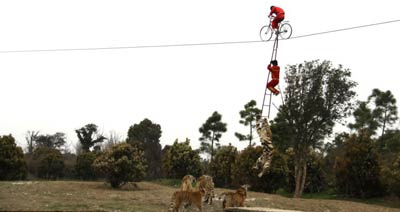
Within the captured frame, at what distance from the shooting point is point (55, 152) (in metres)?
37.8

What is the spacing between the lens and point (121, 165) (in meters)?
24.9

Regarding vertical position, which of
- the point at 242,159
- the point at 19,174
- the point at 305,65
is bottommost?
the point at 19,174

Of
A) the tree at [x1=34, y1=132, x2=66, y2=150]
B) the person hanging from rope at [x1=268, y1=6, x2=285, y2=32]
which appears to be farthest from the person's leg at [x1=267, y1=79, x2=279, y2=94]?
the tree at [x1=34, y1=132, x2=66, y2=150]

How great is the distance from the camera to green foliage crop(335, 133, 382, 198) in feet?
90.1

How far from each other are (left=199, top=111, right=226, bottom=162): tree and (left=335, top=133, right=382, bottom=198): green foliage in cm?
1202

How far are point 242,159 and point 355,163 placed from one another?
7488mm

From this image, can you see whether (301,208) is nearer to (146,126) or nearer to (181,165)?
(181,165)

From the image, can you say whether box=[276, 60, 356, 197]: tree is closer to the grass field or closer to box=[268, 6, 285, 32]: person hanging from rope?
the grass field

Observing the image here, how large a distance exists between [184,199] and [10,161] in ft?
62.7

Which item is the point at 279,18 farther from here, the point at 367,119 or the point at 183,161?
the point at 367,119

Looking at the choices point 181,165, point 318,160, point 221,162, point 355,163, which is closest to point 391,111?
point 318,160

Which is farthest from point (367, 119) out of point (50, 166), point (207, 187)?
point (50, 166)

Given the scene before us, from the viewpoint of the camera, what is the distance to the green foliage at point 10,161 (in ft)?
93.5

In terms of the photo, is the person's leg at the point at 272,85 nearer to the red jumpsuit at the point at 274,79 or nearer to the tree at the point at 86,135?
the red jumpsuit at the point at 274,79
